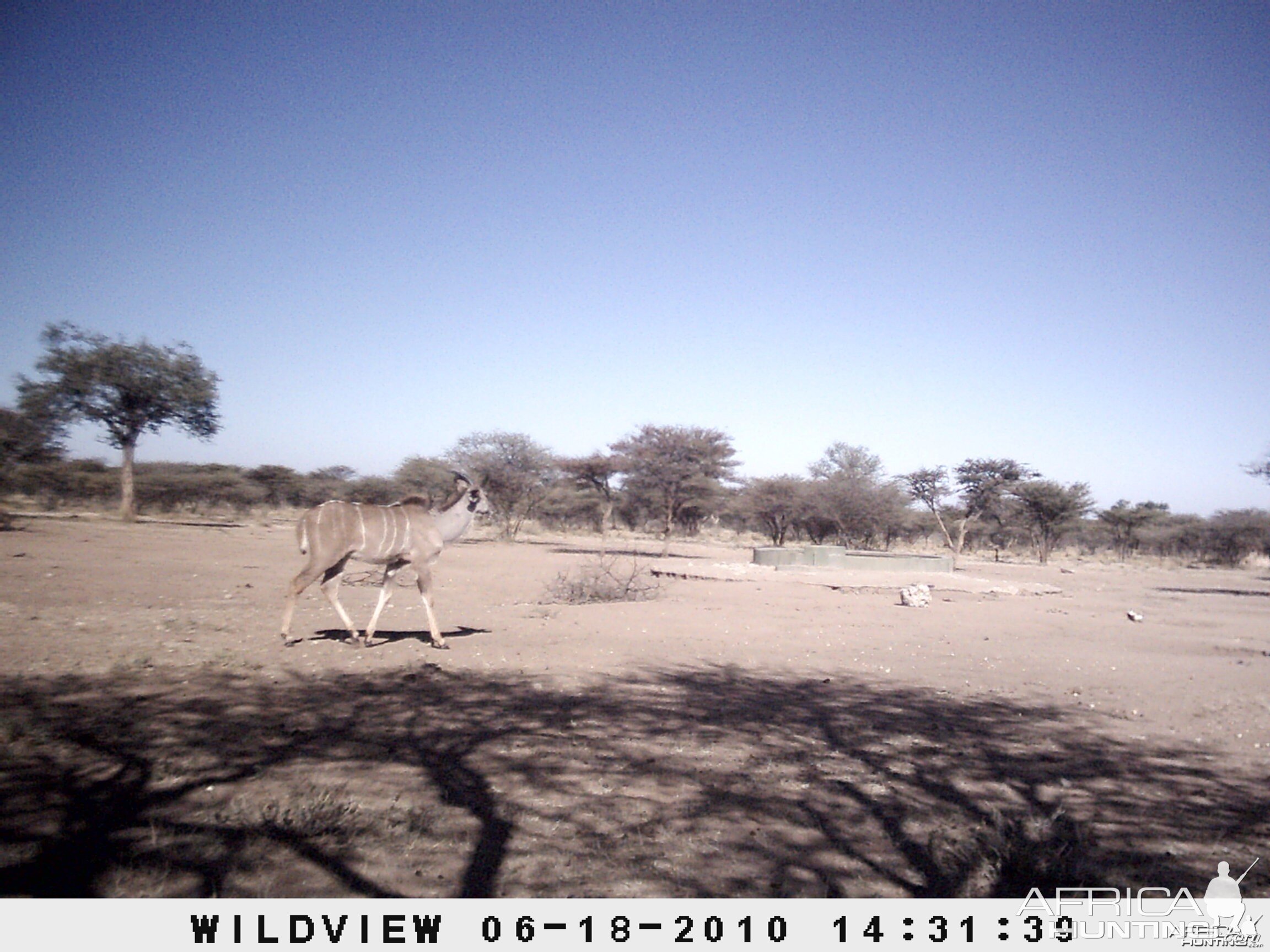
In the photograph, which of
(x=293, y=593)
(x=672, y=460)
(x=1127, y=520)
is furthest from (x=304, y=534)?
(x=1127, y=520)

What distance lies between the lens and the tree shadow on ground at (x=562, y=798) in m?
3.11

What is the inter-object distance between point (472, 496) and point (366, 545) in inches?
77.7

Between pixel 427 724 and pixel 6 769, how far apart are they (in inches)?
95.2

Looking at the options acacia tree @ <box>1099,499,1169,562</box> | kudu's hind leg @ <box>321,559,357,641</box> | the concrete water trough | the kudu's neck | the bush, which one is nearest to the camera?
kudu's hind leg @ <box>321,559,357,641</box>

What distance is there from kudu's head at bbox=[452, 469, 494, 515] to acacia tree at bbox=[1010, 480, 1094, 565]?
4008cm

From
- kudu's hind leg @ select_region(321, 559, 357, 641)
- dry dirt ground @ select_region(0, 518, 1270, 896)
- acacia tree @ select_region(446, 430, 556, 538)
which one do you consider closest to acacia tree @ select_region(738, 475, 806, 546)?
acacia tree @ select_region(446, 430, 556, 538)

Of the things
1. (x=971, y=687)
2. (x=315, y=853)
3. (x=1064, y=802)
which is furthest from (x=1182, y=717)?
(x=315, y=853)

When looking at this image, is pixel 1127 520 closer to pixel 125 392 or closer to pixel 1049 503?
pixel 1049 503

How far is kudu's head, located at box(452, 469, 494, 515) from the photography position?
10531 mm

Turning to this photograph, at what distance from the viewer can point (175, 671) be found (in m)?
6.69

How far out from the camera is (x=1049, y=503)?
4419 centimetres

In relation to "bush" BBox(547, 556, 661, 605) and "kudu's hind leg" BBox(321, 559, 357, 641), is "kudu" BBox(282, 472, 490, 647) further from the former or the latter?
"bush" BBox(547, 556, 661, 605)
